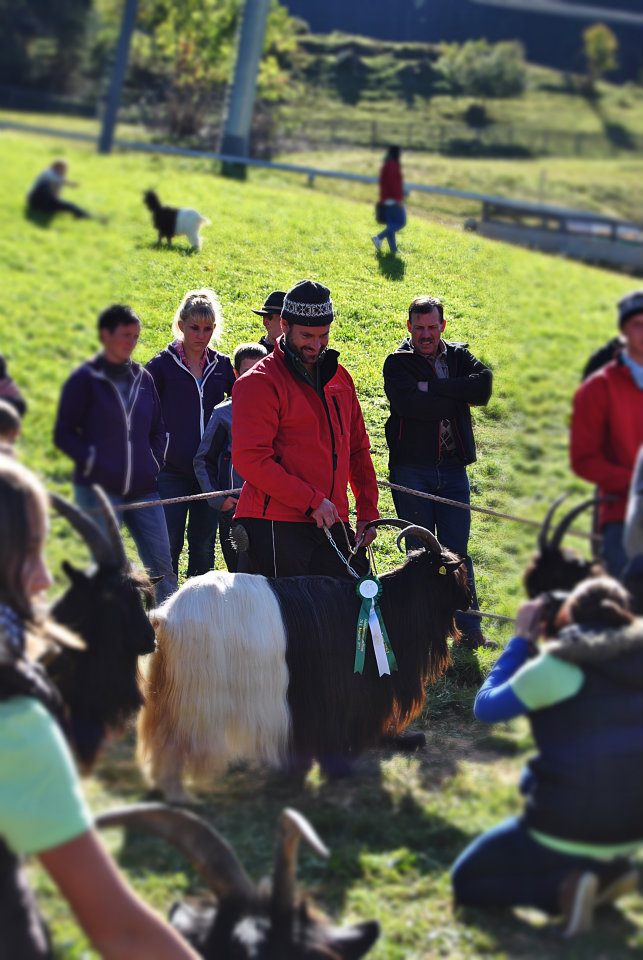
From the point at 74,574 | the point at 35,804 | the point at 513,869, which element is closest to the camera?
the point at 35,804

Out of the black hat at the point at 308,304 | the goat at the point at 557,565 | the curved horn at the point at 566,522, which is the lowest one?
the goat at the point at 557,565

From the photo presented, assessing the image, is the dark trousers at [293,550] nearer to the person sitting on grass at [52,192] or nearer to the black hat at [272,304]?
the black hat at [272,304]

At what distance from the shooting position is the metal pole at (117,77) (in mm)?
6180

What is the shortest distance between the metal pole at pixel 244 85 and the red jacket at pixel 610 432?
5109 mm

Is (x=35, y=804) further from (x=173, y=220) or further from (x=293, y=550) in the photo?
(x=173, y=220)

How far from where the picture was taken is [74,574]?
3980mm

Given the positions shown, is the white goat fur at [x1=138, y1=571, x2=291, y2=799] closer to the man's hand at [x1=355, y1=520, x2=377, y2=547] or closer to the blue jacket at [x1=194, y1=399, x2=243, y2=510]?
the man's hand at [x1=355, y1=520, x2=377, y2=547]

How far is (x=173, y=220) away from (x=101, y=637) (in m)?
3.21

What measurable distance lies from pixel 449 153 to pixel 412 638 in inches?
231

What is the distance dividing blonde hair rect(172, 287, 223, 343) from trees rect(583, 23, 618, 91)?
5323 mm

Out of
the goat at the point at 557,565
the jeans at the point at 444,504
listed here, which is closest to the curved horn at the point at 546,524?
the goat at the point at 557,565

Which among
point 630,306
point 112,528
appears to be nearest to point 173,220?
point 112,528

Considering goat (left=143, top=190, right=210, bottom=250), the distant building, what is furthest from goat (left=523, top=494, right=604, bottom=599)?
the distant building

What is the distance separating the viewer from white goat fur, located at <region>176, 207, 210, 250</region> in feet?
21.5
